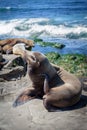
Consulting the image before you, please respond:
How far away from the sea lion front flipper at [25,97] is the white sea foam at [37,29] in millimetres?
12234

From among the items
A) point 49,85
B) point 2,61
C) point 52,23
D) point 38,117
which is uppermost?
point 49,85

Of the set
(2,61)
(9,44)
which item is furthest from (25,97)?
(9,44)

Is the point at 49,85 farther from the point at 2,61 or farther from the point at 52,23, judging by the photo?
the point at 52,23

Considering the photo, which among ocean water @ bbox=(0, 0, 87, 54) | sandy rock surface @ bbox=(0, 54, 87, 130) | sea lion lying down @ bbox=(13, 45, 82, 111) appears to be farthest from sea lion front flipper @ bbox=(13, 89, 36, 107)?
ocean water @ bbox=(0, 0, 87, 54)

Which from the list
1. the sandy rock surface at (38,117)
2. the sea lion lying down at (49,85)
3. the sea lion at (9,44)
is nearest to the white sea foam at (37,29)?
the sea lion at (9,44)

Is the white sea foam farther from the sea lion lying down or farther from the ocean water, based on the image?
the sea lion lying down

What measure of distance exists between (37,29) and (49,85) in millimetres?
14889

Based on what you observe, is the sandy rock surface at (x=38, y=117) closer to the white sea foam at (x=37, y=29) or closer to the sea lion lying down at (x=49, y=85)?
the sea lion lying down at (x=49, y=85)

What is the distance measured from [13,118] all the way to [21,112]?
0.25 meters

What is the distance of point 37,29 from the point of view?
22.9 metres

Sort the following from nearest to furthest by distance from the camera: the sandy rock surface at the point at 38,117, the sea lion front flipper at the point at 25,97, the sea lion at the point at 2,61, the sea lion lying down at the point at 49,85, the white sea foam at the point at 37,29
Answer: the sandy rock surface at the point at 38,117
the sea lion lying down at the point at 49,85
the sea lion front flipper at the point at 25,97
the sea lion at the point at 2,61
the white sea foam at the point at 37,29

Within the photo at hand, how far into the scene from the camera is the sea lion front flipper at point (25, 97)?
8266 mm

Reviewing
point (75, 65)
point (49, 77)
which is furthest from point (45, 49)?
point (49, 77)

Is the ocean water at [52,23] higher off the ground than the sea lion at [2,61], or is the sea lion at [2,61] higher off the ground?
the sea lion at [2,61]
